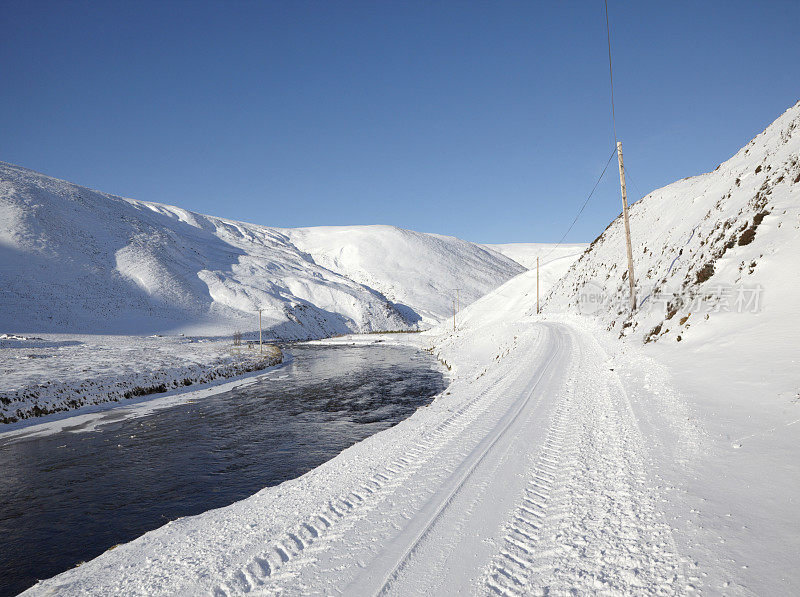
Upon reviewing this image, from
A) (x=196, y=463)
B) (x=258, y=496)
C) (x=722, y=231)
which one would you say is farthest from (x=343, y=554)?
(x=722, y=231)

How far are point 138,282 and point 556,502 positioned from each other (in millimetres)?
114003

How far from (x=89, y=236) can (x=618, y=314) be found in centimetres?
12641

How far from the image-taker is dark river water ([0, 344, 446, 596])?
315 inches

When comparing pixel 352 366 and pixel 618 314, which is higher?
pixel 618 314

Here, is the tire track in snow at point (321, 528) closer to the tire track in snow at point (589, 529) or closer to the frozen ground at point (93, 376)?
the tire track in snow at point (589, 529)

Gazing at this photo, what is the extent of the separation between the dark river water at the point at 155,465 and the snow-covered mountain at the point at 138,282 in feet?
225

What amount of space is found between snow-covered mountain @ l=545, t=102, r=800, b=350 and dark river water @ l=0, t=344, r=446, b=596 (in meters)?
12.8

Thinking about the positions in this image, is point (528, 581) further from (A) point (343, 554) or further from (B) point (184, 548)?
(B) point (184, 548)

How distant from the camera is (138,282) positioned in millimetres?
98625

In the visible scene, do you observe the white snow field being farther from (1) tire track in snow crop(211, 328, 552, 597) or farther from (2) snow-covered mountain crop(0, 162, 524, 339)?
(2) snow-covered mountain crop(0, 162, 524, 339)

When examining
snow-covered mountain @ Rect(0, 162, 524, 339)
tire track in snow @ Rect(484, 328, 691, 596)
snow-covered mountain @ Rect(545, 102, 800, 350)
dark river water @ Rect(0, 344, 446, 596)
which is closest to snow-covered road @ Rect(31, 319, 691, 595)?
tire track in snow @ Rect(484, 328, 691, 596)

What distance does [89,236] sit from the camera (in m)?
107

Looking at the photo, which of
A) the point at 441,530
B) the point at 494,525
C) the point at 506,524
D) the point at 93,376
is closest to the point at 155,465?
the point at 441,530

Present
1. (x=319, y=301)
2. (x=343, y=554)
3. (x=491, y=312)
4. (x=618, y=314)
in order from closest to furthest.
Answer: (x=343, y=554)
(x=618, y=314)
(x=491, y=312)
(x=319, y=301)
